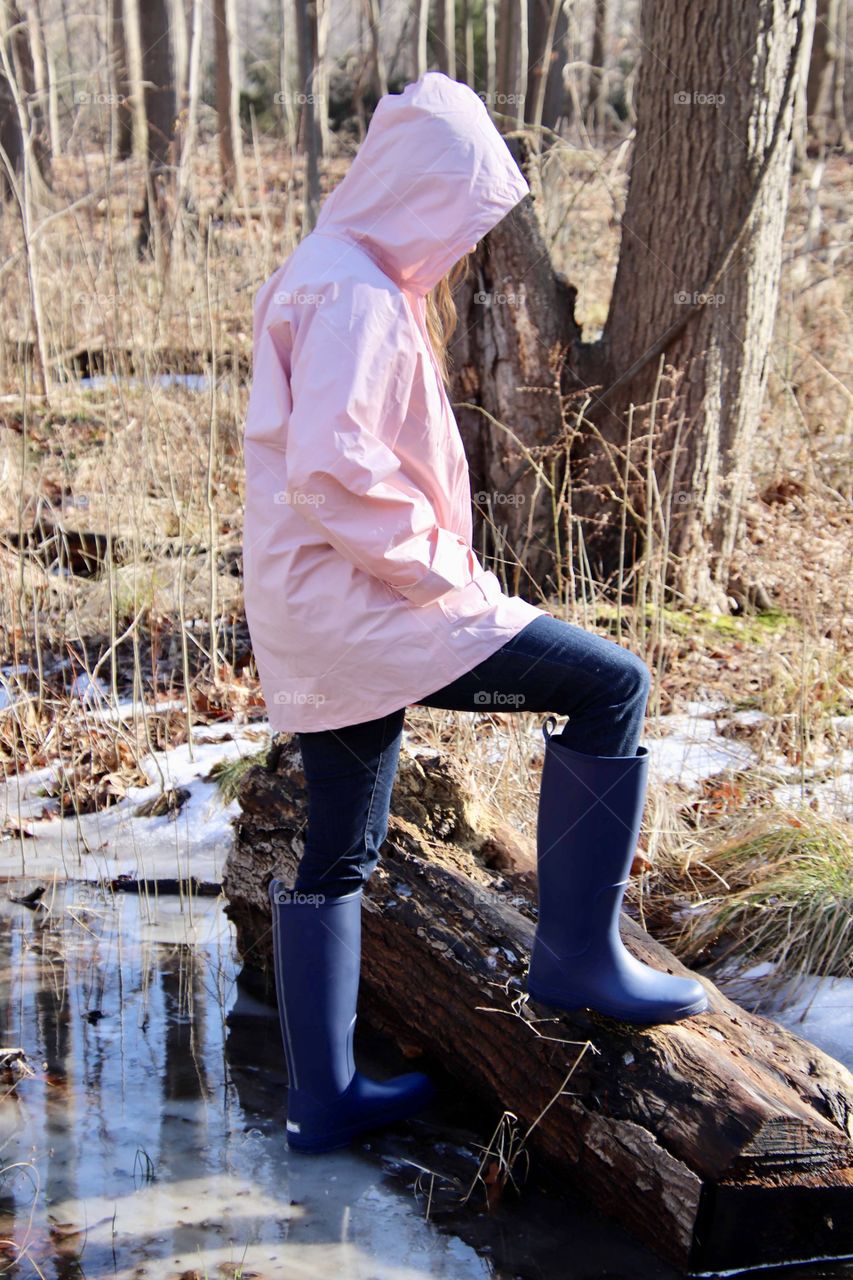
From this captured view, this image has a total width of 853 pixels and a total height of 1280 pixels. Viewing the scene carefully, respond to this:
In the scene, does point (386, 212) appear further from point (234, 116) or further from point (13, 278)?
point (234, 116)

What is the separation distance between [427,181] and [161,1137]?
6.92 ft

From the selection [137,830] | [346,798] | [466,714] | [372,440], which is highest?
[372,440]

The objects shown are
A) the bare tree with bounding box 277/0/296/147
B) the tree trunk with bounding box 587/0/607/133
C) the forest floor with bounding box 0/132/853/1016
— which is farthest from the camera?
the tree trunk with bounding box 587/0/607/133

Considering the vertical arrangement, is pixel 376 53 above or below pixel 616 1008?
above

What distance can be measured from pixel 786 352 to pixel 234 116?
29.5ft

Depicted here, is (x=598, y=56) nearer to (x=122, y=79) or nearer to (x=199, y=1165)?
(x=122, y=79)

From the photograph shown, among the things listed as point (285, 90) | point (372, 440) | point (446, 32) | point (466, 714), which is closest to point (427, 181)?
point (372, 440)

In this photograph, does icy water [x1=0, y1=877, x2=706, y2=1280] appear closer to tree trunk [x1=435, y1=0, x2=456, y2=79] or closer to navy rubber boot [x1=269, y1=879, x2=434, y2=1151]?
navy rubber boot [x1=269, y1=879, x2=434, y2=1151]

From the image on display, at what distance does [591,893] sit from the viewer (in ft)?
8.32

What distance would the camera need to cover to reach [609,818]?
248 centimetres

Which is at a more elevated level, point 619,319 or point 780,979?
point 619,319

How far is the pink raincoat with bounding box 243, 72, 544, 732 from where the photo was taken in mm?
2203

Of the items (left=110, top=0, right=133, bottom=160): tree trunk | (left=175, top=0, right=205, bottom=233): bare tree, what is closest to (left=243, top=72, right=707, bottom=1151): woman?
(left=175, top=0, right=205, bottom=233): bare tree

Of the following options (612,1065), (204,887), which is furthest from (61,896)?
(612,1065)
